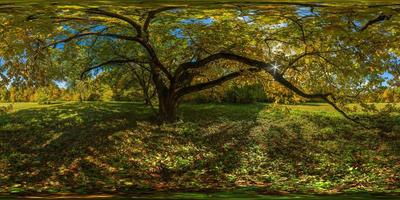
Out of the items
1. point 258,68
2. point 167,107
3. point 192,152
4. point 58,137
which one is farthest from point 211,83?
point 58,137

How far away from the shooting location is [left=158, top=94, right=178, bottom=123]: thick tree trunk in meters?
22.0

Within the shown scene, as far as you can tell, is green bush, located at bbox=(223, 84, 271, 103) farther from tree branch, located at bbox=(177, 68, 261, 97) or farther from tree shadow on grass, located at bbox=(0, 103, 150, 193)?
tree branch, located at bbox=(177, 68, 261, 97)

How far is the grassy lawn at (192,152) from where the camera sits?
637 inches

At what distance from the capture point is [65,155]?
62.8 feet

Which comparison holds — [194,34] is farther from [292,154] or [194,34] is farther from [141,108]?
[141,108]

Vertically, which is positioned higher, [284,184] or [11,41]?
[11,41]

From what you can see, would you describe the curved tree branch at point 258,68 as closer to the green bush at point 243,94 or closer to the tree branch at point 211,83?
the tree branch at point 211,83

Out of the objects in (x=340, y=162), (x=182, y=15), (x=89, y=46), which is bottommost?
(x=340, y=162)

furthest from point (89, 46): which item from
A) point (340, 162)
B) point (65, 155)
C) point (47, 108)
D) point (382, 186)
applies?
point (382, 186)

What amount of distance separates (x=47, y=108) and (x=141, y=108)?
5.62 meters

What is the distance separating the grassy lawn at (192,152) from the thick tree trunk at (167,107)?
0.51 metres

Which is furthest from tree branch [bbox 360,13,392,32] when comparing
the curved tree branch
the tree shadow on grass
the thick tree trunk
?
the thick tree trunk

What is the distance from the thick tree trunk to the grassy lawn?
51 cm

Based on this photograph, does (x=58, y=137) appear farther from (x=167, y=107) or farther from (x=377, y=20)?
(x=377, y=20)
